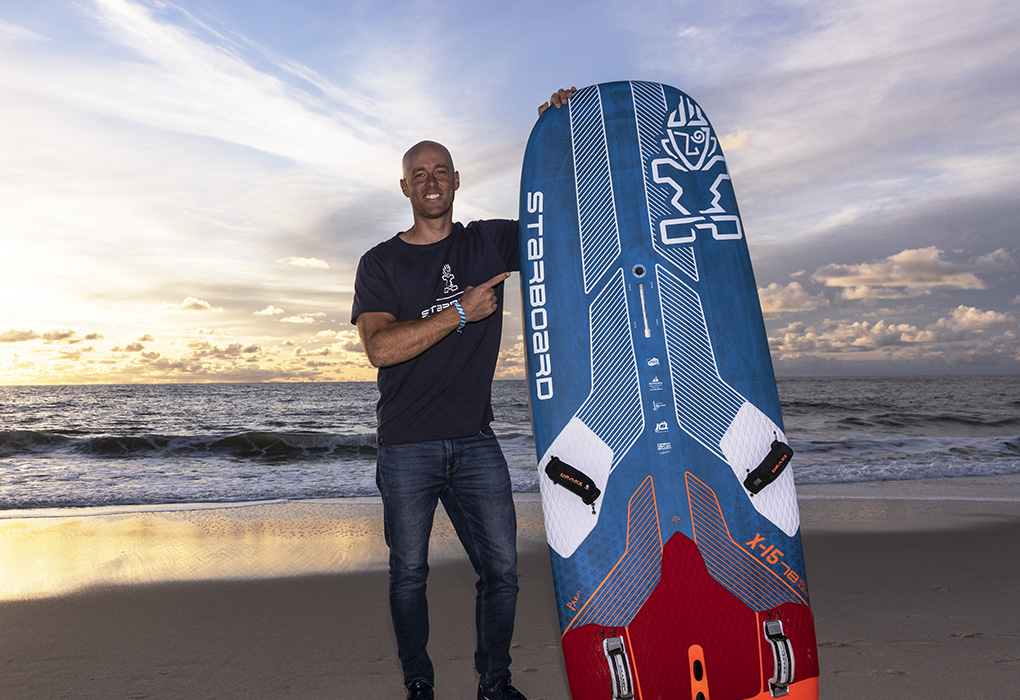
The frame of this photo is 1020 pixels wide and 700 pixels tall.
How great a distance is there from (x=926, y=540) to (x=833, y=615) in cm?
198

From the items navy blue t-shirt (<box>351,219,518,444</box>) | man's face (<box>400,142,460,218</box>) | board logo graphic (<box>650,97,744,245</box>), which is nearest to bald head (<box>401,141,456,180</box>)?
man's face (<box>400,142,460,218</box>)

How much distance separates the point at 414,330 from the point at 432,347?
155mm

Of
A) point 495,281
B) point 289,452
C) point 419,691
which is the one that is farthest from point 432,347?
point 289,452

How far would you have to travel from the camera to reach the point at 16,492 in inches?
291

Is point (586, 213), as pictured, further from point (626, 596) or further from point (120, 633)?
point (120, 633)

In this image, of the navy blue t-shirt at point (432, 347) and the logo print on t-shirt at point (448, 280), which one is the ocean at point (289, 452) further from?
the logo print on t-shirt at point (448, 280)

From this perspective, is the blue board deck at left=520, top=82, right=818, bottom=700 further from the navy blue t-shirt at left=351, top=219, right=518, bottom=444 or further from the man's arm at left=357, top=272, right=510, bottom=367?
the man's arm at left=357, top=272, right=510, bottom=367

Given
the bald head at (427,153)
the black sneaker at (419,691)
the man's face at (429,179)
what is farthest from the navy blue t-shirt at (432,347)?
the black sneaker at (419,691)

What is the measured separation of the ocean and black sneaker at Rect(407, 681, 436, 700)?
195 inches

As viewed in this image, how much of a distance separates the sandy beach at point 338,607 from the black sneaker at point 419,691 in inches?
13.4

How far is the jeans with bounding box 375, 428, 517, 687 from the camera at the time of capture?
2.09 metres

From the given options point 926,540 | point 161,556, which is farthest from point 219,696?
point 926,540

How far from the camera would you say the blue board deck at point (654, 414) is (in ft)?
6.90

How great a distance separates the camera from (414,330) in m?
2.02
